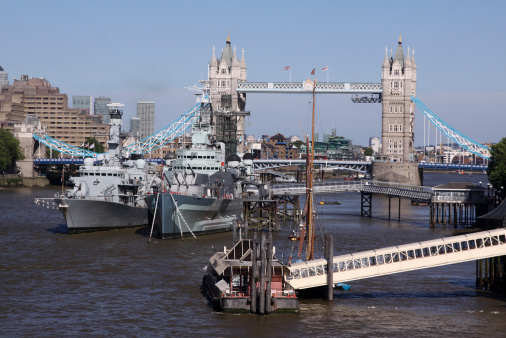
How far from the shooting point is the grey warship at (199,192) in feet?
166

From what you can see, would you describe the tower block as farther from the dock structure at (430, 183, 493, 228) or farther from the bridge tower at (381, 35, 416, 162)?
the dock structure at (430, 183, 493, 228)

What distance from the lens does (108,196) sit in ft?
183

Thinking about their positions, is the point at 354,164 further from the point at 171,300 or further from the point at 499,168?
Result: the point at 171,300

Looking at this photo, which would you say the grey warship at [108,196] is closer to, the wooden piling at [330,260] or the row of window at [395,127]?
the wooden piling at [330,260]

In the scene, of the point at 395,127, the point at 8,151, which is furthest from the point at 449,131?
the point at 8,151

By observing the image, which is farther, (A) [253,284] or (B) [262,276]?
(A) [253,284]

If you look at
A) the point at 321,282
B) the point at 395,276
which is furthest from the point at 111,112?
the point at 321,282

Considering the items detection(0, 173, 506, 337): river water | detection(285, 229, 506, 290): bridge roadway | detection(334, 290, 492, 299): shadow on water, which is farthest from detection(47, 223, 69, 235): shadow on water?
detection(285, 229, 506, 290): bridge roadway

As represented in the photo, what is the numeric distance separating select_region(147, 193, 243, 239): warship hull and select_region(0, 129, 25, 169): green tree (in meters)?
76.5

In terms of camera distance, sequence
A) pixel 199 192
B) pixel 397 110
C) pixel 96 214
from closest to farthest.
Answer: pixel 199 192, pixel 96 214, pixel 397 110

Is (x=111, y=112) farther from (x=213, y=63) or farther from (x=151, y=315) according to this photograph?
(x=213, y=63)

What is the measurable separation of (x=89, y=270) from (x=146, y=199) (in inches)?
679

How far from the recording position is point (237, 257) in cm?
3167

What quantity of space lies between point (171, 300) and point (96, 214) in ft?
77.7
